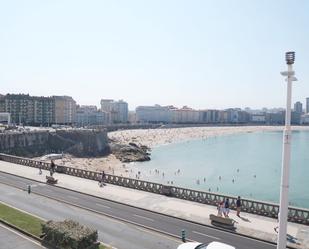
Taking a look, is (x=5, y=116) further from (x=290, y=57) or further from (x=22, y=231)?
(x=290, y=57)

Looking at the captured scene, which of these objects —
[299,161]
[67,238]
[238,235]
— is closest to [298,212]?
[238,235]

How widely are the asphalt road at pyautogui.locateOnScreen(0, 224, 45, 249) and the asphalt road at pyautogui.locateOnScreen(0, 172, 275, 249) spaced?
3605 mm

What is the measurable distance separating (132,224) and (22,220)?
6.53 metres

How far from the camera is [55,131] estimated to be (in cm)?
9794

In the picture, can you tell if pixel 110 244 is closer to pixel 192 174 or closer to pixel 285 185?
pixel 285 185

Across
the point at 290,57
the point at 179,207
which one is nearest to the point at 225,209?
the point at 179,207

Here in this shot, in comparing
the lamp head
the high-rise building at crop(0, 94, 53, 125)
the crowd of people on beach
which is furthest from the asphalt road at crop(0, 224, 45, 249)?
the high-rise building at crop(0, 94, 53, 125)

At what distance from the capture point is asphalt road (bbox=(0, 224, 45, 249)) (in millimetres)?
18391

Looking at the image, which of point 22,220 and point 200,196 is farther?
point 200,196

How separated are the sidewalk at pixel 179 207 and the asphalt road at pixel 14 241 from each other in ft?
30.5

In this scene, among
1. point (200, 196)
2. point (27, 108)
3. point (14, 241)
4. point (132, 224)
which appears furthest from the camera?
point (27, 108)

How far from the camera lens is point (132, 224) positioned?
22.8m

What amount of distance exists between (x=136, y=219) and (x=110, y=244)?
485 centimetres

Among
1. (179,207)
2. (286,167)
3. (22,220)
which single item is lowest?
(179,207)
